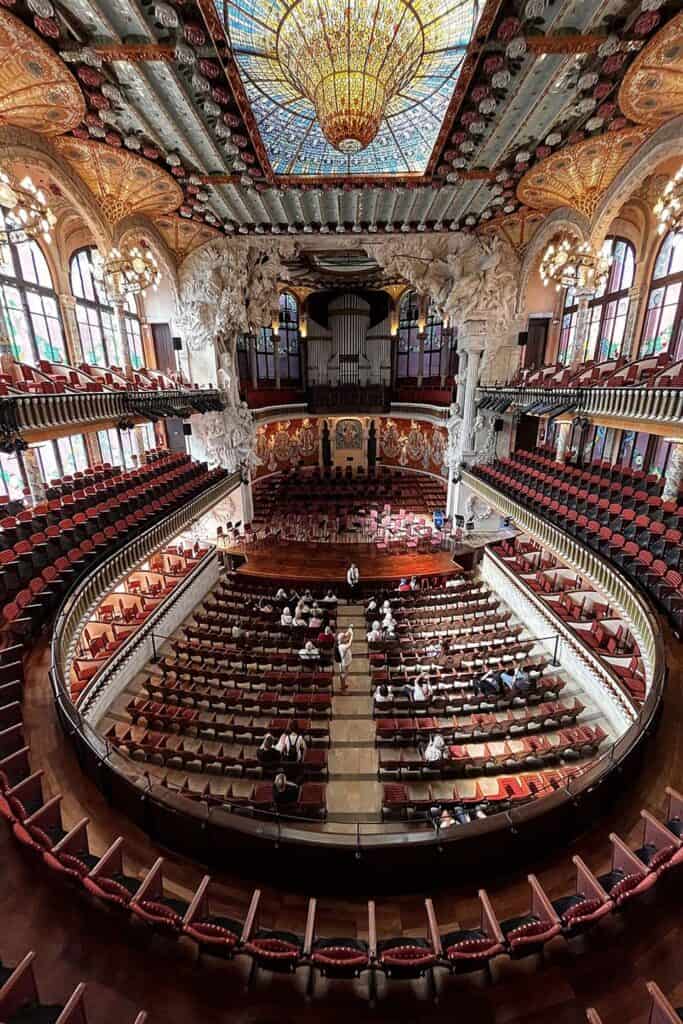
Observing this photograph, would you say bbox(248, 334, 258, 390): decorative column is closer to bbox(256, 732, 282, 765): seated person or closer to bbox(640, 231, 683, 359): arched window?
bbox(640, 231, 683, 359): arched window

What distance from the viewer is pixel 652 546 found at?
25.4ft

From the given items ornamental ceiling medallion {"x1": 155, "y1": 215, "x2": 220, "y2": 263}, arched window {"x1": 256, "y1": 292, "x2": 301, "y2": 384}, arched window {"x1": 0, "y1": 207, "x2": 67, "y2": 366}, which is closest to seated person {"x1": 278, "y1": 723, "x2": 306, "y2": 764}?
arched window {"x1": 0, "y1": 207, "x2": 67, "y2": 366}

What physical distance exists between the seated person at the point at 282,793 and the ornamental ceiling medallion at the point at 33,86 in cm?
1096

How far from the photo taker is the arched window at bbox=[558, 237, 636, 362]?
12492 mm

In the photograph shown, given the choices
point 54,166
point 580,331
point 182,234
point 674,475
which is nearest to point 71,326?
point 54,166

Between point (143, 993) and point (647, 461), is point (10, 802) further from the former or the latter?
point (647, 461)

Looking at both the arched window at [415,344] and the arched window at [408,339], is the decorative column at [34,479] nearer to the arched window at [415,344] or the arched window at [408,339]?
the arched window at [415,344]

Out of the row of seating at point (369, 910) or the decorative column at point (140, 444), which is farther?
the decorative column at point (140, 444)

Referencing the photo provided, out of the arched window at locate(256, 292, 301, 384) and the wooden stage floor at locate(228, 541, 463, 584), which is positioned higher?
the arched window at locate(256, 292, 301, 384)

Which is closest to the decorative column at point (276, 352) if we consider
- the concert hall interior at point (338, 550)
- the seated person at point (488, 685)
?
the concert hall interior at point (338, 550)

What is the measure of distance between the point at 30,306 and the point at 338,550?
464 inches

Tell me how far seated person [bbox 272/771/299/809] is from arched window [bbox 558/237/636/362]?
1432 cm

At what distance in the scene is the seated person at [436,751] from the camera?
6805 millimetres

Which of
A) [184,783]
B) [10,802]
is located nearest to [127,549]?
[184,783]
